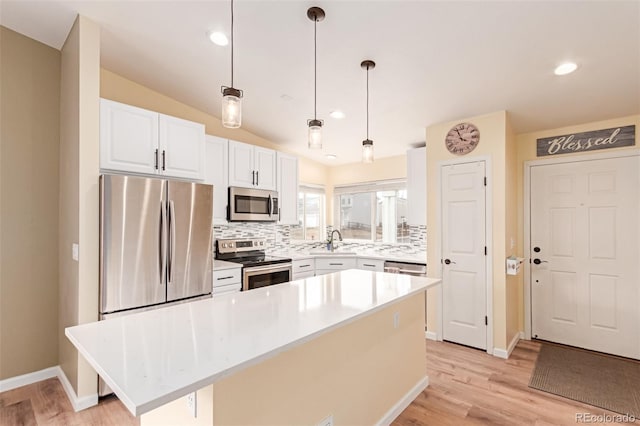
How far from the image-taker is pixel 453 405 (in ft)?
7.70

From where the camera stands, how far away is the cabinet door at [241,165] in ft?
12.4

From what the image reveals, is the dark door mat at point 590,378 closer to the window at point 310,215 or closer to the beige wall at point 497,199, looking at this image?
the beige wall at point 497,199

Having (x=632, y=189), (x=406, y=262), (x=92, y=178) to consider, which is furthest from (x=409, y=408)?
(x=632, y=189)

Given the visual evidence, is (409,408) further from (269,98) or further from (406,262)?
(269,98)

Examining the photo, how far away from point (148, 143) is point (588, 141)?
431 centimetres

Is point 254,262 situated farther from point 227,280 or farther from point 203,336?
point 203,336

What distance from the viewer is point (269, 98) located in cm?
331

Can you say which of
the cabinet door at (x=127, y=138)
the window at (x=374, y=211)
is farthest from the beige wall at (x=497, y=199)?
the cabinet door at (x=127, y=138)

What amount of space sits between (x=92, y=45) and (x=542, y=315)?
4950 mm

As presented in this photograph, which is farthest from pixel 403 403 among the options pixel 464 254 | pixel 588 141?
pixel 588 141

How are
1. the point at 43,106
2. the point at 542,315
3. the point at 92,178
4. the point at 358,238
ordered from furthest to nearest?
the point at 358,238, the point at 542,315, the point at 43,106, the point at 92,178

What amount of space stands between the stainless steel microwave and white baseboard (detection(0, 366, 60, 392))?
202 cm

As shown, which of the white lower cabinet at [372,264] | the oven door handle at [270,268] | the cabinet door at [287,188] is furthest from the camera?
the cabinet door at [287,188]

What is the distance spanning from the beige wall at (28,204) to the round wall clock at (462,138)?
375cm
